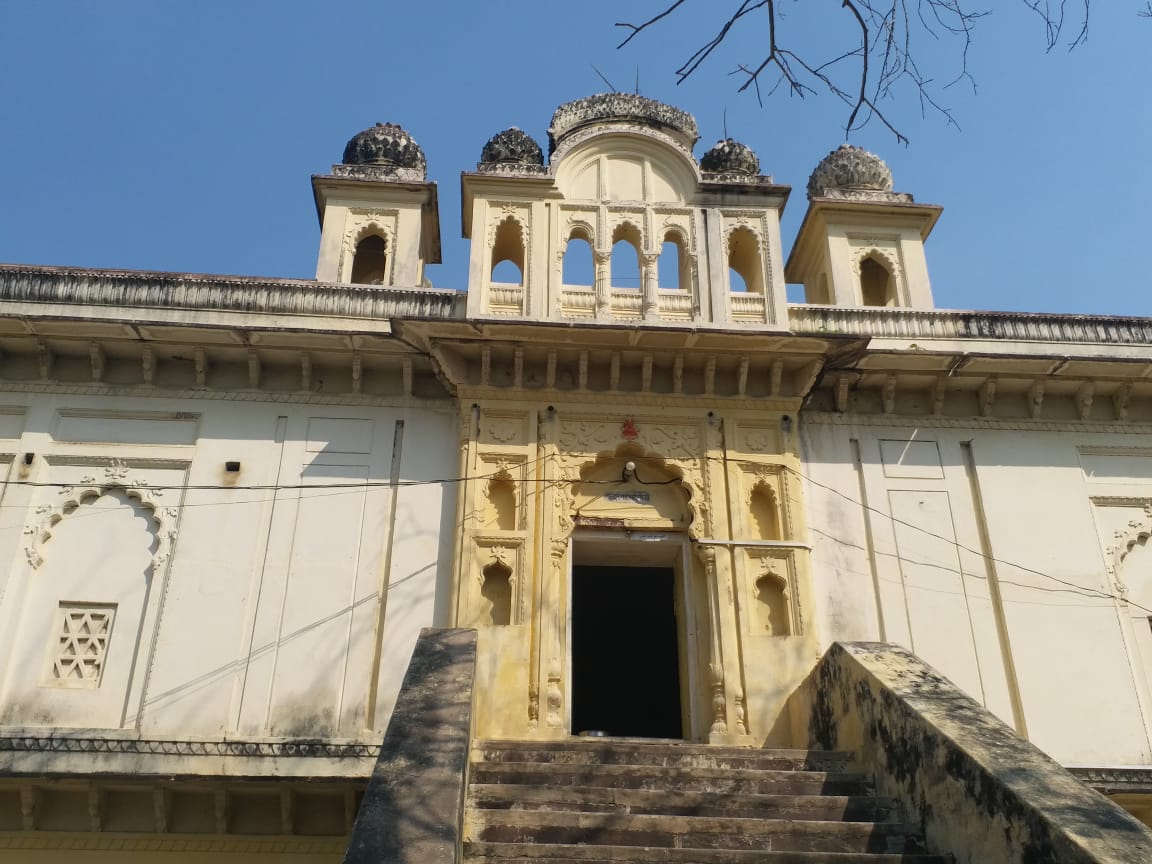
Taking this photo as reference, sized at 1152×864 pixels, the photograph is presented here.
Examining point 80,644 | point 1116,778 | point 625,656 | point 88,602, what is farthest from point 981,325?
point 80,644

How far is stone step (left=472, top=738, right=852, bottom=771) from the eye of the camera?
23.6 feet

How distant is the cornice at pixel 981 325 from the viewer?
1194cm

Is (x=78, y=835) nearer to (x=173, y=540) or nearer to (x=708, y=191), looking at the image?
(x=173, y=540)

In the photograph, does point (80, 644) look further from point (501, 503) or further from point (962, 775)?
point (962, 775)

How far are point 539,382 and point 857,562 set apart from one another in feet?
12.7

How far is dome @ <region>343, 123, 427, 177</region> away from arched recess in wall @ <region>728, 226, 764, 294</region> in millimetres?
4353

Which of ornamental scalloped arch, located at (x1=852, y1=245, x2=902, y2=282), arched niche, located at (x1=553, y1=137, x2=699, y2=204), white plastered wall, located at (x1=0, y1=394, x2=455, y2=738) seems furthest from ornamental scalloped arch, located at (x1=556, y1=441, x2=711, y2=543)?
ornamental scalloped arch, located at (x1=852, y1=245, x2=902, y2=282)

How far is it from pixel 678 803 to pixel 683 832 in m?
0.42

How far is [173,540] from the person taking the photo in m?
10.2

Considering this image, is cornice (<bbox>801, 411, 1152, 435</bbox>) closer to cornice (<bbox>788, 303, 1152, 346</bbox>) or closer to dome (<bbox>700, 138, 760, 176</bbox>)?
cornice (<bbox>788, 303, 1152, 346</bbox>)

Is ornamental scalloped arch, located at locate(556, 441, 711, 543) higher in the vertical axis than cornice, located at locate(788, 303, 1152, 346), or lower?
lower

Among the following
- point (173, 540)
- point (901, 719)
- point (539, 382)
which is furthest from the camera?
point (539, 382)

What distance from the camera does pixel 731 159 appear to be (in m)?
12.9

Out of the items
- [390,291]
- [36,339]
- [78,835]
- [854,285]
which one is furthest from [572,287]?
[78,835]
